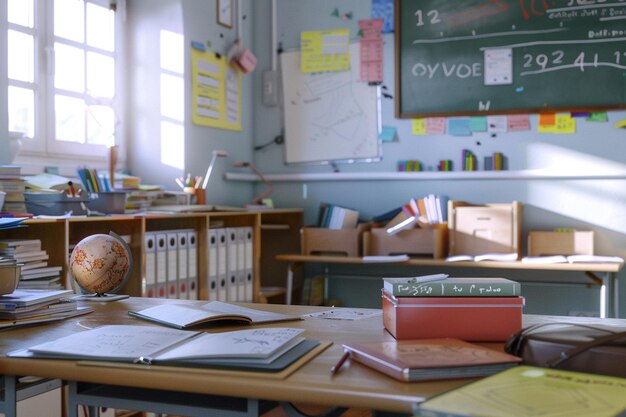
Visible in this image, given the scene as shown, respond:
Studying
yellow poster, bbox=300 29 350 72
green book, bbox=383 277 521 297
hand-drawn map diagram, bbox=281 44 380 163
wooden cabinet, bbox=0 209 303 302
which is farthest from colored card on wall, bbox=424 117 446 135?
green book, bbox=383 277 521 297

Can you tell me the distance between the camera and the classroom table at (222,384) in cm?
115

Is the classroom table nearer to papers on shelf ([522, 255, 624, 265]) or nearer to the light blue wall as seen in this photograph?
papers on shelf ([522, 255, 624, 265])

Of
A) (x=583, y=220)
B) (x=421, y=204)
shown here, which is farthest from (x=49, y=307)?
(x=583, y=220)

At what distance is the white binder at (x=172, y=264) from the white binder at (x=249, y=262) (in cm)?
58

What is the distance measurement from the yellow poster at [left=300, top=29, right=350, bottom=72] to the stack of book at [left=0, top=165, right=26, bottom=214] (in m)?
2.23

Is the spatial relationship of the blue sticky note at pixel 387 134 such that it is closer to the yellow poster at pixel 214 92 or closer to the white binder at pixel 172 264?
the yellow poster at pixel 214 92

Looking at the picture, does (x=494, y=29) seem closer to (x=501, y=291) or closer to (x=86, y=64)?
(x=86, y=64)

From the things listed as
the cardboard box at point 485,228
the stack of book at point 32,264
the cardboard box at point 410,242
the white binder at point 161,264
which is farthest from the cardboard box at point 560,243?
the stack of book at point 32,264

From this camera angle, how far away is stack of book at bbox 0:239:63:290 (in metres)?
2.50

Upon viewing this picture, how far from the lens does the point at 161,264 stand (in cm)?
330

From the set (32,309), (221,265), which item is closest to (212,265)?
(221,265)

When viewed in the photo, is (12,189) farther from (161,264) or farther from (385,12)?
(385,12)

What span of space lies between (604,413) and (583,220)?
3261 millimetres

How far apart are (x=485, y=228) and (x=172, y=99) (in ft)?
5.99
